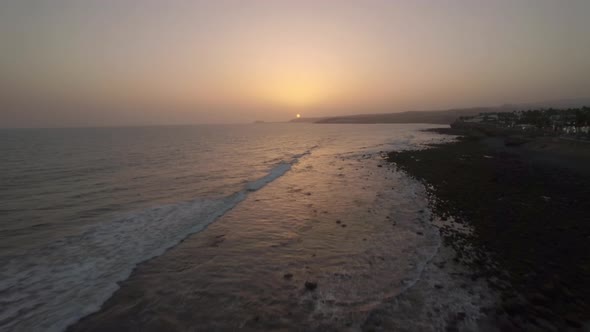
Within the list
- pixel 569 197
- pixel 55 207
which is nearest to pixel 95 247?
pixel 55 207

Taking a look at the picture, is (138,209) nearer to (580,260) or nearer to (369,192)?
(369,192)

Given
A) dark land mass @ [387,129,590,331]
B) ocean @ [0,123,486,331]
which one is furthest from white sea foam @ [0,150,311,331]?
dark land mass @ [387,129,590,331]

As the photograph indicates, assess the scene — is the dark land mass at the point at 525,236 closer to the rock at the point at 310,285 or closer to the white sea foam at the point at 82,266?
the rock at the point at 310,285

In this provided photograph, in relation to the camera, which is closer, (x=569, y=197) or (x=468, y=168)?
(x=569, y=197)

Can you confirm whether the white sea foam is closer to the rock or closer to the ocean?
the ocean

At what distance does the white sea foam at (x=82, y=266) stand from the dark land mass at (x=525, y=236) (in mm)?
10713

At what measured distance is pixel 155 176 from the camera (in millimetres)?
26719

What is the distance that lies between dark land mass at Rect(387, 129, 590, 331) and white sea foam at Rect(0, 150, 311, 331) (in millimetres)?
10713

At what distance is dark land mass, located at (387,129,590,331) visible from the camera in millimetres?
6684

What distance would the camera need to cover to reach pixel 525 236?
10820mm

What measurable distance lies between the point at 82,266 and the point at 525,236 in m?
16.7

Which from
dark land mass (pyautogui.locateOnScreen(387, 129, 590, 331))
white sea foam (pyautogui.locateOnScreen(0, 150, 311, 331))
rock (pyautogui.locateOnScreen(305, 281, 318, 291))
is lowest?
dark land mass (pyautogui.locateOnScreen(387, 129, 590, 331))

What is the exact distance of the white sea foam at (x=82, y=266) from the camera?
24.0 ft

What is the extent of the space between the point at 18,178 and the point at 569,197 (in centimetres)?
4335
